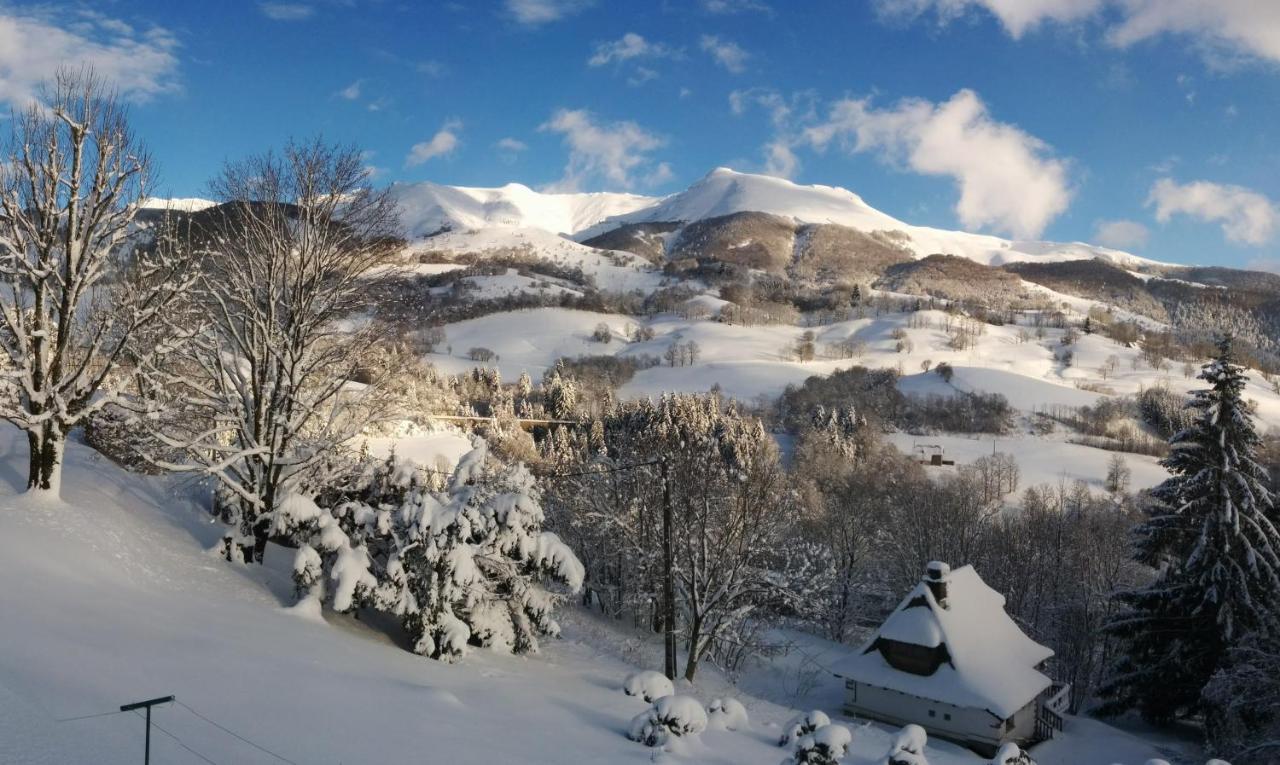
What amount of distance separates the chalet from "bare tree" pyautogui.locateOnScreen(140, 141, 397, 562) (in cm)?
1573

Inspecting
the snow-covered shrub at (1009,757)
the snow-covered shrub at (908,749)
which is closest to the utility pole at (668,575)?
the snow-covered shrub at (908,749)

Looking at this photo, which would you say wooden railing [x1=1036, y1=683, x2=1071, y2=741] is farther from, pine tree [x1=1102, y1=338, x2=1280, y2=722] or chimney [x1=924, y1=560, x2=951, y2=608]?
chimney [x1=924, y1=560, x2=951, y2=608]

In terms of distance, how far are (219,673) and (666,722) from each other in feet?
17.6

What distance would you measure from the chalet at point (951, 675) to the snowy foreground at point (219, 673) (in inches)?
230

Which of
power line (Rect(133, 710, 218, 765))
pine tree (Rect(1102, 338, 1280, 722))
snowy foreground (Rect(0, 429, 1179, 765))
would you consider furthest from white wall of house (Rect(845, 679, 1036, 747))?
power line (Rect(133, 710, 218, 765))

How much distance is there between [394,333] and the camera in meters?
15.5

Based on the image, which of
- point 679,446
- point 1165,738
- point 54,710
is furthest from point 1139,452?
point 54,710

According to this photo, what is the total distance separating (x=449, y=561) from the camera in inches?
535

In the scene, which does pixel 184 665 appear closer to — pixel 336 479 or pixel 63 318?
pixel 63 318

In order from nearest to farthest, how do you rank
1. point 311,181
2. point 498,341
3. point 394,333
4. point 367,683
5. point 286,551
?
point 367,683 → point 311,181 → point 394,333 → point 286,551 → point 498,341

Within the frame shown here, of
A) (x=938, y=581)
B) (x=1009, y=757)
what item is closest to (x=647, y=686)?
(x=1009, y=757)

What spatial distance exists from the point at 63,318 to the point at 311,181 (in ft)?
14.6

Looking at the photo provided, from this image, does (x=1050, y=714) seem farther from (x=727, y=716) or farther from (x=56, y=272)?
(x=56, y=272)

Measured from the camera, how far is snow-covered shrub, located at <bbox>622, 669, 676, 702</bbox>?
41.2ft
